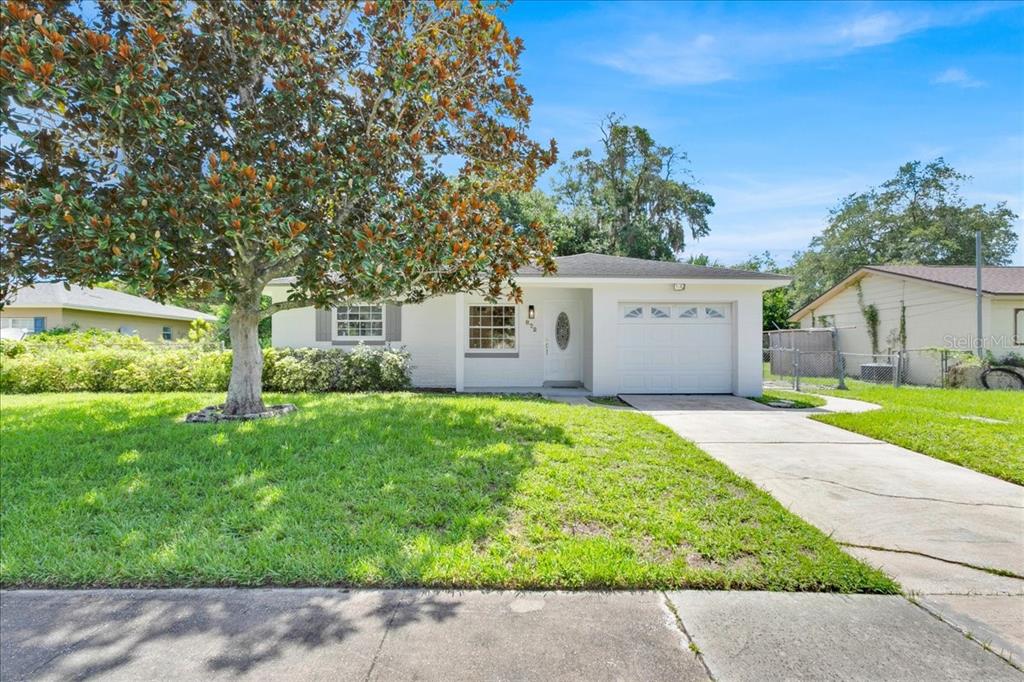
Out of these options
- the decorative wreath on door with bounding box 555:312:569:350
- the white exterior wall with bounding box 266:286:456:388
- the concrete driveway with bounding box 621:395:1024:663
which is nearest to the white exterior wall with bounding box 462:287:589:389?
the decorative wreath on door with bounding box 555:312:569:350

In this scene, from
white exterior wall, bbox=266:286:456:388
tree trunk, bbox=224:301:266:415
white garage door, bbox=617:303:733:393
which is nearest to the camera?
tree trunk, bbox=224:301:266:415

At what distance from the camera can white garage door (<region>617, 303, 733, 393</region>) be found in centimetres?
1080

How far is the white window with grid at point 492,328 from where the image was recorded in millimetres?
11617

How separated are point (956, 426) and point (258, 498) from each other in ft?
30.2

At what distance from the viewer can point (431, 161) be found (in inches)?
283

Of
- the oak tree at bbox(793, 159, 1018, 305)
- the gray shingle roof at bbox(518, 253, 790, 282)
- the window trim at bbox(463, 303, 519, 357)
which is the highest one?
the oak tree at bbox(793, 159, 1018, 305)

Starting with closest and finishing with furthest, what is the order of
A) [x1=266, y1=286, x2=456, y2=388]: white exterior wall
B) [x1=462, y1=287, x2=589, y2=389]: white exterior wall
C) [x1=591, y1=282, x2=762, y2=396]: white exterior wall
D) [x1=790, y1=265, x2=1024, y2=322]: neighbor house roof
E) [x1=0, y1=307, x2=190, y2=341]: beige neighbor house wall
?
[x1=591, y1=282, x2=762, y2=396]: white exterior wall → [x1=266, y1=286, x2=456, y2=388]: white exterior wall → [x1=462, y1=287, x2=589, y2=389]: white exterior wall → [x1=790, y1=265, x2=1024, y2=322]: neighbor house roof → [x1=0, y1=307, x2=190, y2=341]: beige neighbor house wall

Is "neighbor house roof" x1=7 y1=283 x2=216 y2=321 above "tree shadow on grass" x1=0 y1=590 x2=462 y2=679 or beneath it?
above

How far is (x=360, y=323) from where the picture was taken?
11.3 metres

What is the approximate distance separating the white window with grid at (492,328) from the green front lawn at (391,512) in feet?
18.5

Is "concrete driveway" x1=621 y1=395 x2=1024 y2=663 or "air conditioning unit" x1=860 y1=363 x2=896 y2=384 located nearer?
"concrete driveway" x1=621 y1=395 x2=1024 y2=663

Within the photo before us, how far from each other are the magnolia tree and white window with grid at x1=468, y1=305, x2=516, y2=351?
162 inches

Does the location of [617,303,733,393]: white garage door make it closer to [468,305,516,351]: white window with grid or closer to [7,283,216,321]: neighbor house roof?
[468,305,516,351]: white window with grid

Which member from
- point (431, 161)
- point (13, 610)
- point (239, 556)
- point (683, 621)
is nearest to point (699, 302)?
point (431, 161)
